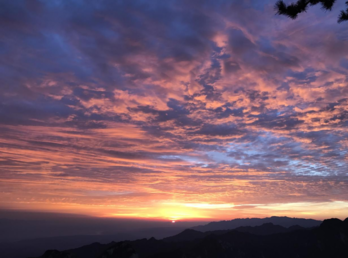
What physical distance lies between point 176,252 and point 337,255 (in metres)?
→ 142

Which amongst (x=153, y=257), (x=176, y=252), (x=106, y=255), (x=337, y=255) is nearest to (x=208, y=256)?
(x=176, y=252)

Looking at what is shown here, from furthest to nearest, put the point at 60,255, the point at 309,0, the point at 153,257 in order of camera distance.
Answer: the point at 153,257 < the point at 60,255 < the point at 309,0

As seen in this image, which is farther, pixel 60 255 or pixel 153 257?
pixel 153 257

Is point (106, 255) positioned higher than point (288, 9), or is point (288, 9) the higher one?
point (288, 9)

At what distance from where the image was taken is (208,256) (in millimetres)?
197500

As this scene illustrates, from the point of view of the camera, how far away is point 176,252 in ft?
579

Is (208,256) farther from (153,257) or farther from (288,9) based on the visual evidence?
(288,9)

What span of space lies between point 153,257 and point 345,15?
192882mm

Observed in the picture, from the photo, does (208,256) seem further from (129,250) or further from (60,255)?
(60,255)

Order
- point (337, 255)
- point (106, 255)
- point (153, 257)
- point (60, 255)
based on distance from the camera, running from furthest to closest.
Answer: point (337, 255)
point (153, 257)
point (106, 255)
point (60, 255)

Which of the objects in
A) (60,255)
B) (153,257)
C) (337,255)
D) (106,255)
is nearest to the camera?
(60,255)

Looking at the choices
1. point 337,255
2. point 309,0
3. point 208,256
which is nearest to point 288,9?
point 309,0

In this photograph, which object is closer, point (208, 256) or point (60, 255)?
point (60, 255)

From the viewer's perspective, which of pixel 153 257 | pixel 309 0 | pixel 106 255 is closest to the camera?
pixel 309 0
